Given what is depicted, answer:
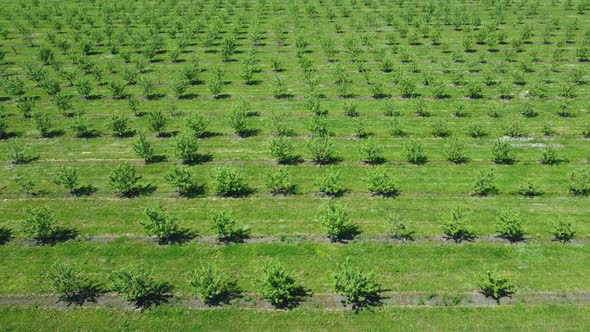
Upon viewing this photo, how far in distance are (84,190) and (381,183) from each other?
64.1ft

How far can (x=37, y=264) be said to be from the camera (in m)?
23.4

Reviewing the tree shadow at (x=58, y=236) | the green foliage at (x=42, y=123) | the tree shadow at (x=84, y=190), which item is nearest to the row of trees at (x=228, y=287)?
the tree shadow at (x=58, y=236)

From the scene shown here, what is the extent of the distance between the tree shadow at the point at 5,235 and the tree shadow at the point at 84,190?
4.48 meters

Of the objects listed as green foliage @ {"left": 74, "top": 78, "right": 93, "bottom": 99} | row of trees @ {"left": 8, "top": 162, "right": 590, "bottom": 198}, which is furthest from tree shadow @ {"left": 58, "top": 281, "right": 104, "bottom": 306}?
green foliage @ {"left": 74, "top": 78, "right": 93, "bottom": 99}

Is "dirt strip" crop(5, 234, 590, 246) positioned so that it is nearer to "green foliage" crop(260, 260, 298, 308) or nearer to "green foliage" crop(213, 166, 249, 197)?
"green foliage" crop(213, 166, 249, 197)

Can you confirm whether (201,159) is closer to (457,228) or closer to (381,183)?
(381,183)

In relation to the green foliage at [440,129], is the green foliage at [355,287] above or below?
below

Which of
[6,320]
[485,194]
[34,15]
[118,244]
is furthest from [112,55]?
[485,194]

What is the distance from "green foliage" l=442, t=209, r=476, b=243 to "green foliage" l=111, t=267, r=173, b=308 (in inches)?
588

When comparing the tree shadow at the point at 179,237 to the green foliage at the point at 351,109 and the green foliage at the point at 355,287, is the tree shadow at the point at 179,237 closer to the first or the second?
the green foliage at the point at 355,287

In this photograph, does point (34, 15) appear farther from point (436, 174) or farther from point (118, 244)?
point (436, 174)

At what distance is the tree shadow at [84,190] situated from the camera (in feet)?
96.3

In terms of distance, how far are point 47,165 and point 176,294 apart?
1798cm

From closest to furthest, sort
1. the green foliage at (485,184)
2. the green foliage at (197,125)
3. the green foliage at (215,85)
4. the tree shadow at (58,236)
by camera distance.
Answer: the tree shadow at (58,236) → the green foliage at (485,184) → the green foliage at (197,125) → the green foliage at (215,85)
